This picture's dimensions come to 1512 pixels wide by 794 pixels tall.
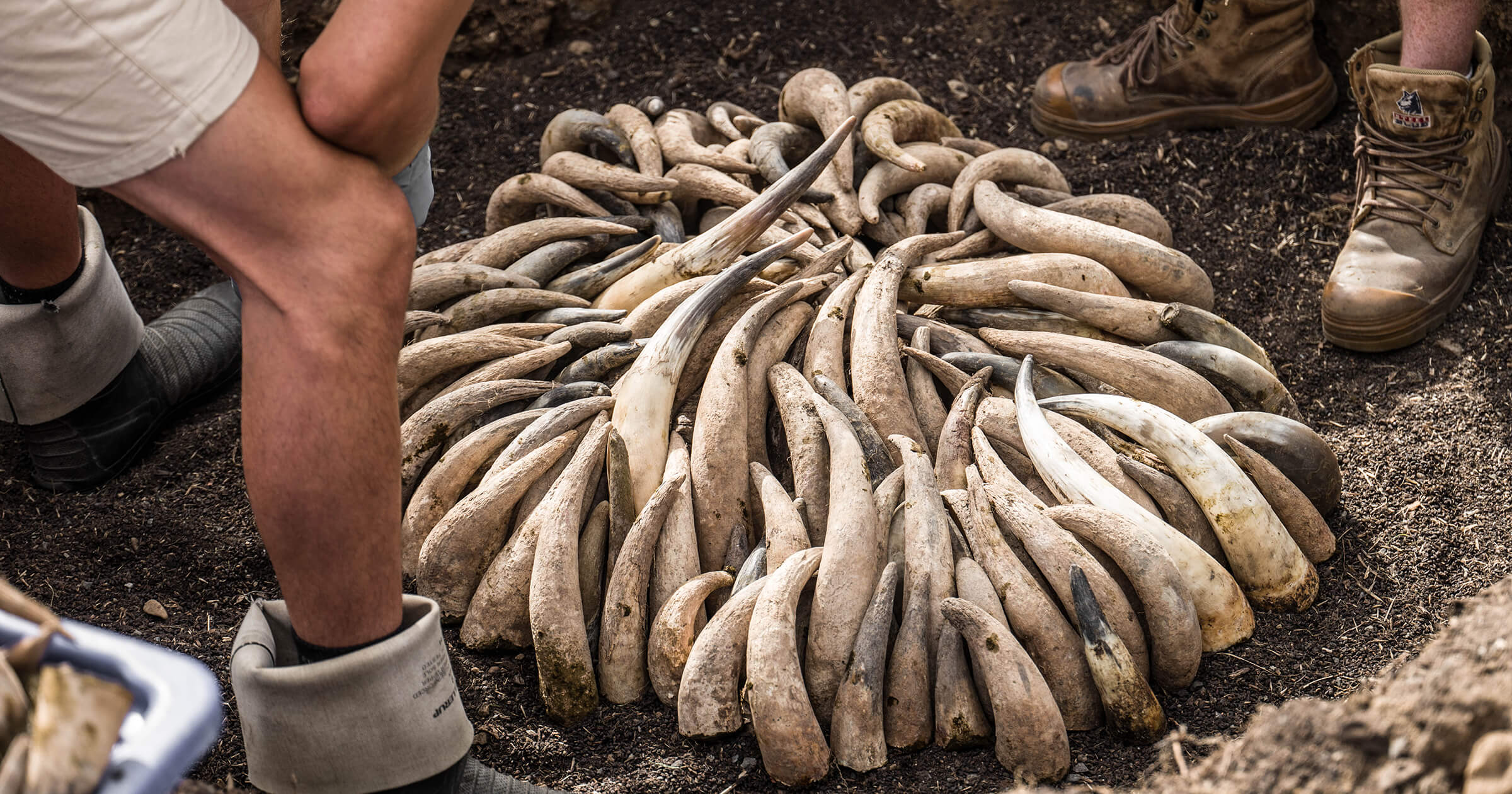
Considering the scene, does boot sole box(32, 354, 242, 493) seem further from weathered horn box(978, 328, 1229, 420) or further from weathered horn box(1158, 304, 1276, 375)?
weathered horn box(1158, 304, 1276, 375)

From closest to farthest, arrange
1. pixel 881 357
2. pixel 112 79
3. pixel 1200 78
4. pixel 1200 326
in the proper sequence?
pixel 112 79, pixel 881 357, pixel 1200 326, pixel 1200 78

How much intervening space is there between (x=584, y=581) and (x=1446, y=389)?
2051 millimetres

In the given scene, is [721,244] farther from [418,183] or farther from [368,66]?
[368,66]

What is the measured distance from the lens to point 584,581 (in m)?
1.98

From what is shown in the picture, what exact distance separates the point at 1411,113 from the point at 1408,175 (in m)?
0.17

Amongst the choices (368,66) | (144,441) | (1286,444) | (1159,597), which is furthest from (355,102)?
(1286,444)

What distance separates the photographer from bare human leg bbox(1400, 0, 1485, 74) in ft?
8.39

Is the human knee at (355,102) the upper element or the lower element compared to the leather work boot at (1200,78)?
upper

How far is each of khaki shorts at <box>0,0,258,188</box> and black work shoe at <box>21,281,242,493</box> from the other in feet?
4.36

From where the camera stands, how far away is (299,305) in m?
1.28

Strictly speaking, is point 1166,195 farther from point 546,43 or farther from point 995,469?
point 546,43

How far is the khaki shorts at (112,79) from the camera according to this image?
3.92 feet

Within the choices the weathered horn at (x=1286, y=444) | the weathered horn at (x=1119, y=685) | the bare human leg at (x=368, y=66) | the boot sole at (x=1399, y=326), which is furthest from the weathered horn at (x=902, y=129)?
the bare human leg at (x=368, y=66)

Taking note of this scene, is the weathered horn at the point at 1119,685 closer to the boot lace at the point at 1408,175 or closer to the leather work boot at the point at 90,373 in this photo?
the boot lace at the point at 1408,175
